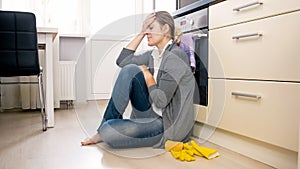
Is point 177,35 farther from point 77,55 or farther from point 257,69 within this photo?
point 77,55

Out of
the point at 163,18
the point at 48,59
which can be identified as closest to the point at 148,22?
the point at 163,18

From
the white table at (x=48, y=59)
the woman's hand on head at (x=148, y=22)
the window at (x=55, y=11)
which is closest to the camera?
the woman's hand on head at (x=148, y=22)

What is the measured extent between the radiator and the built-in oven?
5.79 feet

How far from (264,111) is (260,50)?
0.27 m

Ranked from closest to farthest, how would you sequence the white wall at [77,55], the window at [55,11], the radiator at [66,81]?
the radiator at [66,81], the window at [55,11], the white wall at [77,55]

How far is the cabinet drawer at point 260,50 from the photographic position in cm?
116

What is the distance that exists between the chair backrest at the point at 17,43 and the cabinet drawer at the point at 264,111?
130 cm

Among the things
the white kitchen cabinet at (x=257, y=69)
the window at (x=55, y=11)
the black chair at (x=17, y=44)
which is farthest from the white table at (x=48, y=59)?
the window at (x=55, y=11)

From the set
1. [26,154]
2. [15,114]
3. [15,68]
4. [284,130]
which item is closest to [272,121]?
[284,130]

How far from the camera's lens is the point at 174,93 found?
157cm

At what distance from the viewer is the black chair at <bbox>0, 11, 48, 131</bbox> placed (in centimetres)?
200

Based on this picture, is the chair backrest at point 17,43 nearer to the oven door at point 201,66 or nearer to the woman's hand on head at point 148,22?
the woman's hand on head at point 148,22

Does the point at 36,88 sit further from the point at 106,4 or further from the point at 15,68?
the point at 106,4

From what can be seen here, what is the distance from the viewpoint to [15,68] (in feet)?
6.64
